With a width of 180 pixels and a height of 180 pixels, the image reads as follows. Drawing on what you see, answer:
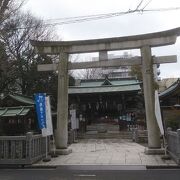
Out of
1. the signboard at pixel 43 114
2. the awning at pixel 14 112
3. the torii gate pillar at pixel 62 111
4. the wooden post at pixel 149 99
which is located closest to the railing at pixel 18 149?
the signboard at pixel 43 114

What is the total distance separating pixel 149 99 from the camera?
18.1m

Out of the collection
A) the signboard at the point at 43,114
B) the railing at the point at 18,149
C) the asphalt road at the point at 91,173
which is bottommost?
the asphalt road at the point at 91,173

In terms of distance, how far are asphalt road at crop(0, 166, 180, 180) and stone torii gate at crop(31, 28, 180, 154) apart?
4.30 m

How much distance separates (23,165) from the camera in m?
14.9

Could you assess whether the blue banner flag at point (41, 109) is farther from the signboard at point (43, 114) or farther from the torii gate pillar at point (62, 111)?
the torii gate pillar at point (62, 111)

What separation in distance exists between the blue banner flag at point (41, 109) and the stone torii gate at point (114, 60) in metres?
2.21

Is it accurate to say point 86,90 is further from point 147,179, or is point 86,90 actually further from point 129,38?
point 147,179

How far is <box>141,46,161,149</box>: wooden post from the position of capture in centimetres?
1775

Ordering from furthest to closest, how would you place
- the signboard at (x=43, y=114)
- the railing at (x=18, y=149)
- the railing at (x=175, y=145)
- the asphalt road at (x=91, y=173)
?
1. the signboard at (x=43, y=114)
2. the railing at (x=18, y=149)
3. the railing at (x=175, y=145)
4. the asphalt road at (x=91, y=173)

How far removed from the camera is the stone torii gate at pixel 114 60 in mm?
17984

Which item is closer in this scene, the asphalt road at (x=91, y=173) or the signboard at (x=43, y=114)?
the asphalt road at (x=91, y=173)

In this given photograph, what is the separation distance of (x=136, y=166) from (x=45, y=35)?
2558 cm

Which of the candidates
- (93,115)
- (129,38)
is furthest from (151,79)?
(93,115)

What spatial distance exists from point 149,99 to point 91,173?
669 centimetres
